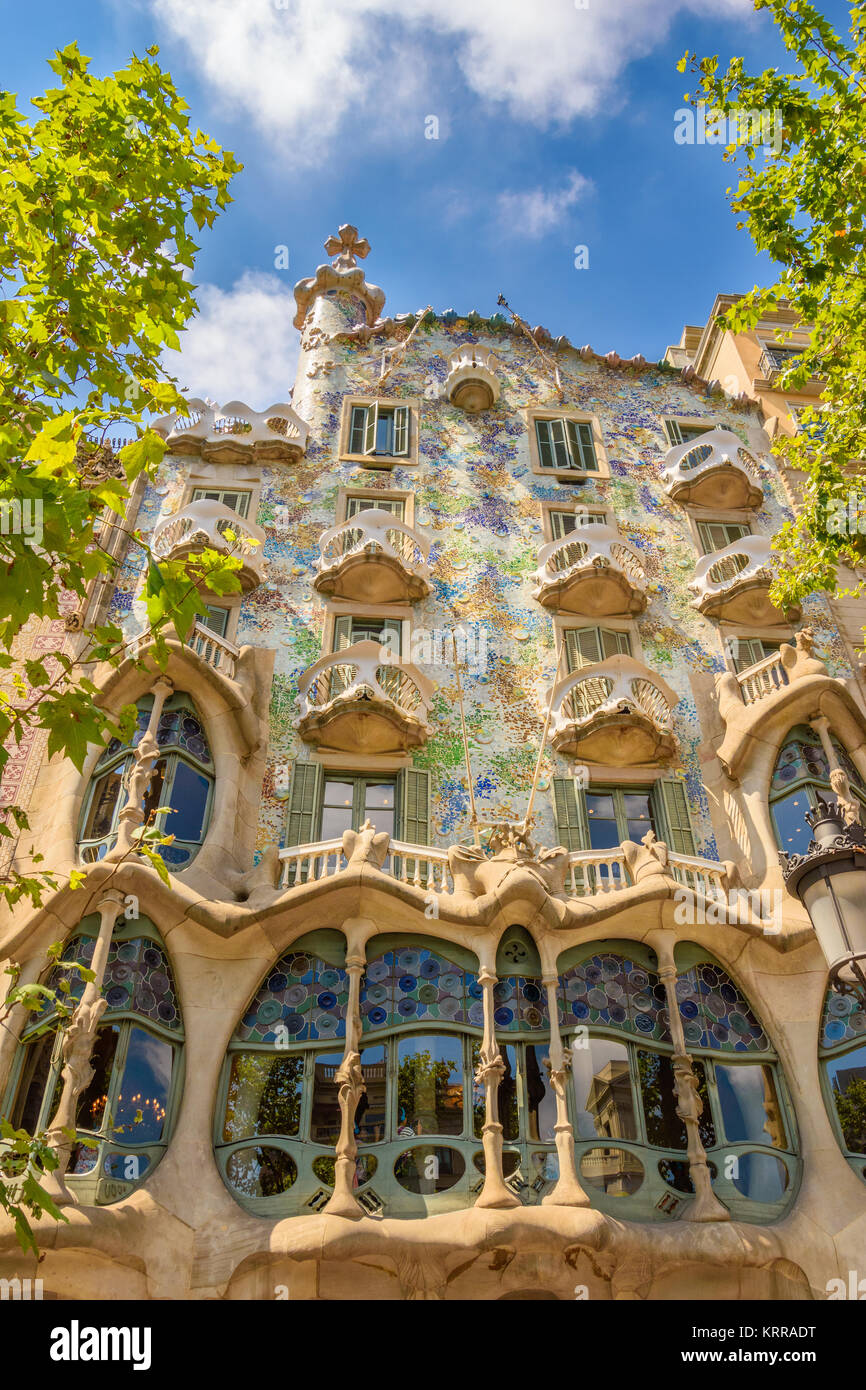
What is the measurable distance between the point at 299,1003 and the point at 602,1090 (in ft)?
12.2

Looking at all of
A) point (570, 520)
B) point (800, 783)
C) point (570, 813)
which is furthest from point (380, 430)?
point (800, 783)

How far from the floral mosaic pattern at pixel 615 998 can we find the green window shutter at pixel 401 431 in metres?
11.2

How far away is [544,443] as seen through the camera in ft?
73.4

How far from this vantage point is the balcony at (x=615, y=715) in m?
16.6

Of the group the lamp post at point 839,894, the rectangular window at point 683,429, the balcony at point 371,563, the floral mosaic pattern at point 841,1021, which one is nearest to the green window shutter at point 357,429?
the balcony at point 371,563

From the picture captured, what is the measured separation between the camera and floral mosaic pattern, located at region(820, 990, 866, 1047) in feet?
45.3

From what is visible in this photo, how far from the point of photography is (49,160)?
9281 millimetres

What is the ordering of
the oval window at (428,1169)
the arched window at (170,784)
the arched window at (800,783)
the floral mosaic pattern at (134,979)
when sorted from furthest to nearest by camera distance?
the arched window at (800,783)
the arched window at (170,784)
the floral mosaic pattern at (134,979)
the oval window at (428,1169)

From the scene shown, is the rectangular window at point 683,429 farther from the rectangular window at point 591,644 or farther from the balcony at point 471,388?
the rectangular window at point 591,644

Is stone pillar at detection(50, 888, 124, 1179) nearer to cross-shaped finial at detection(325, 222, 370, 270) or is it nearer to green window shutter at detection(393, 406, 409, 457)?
green window shutter at detection(393, 406, 409, 457)

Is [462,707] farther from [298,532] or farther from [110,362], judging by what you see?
[110,362]

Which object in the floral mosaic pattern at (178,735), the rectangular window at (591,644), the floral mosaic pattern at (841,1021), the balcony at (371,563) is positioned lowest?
the floral mosaic pattern at (841,1021)

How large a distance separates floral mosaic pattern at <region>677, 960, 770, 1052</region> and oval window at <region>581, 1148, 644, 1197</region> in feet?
5.42

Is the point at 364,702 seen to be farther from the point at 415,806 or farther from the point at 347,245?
the point at 347,245
